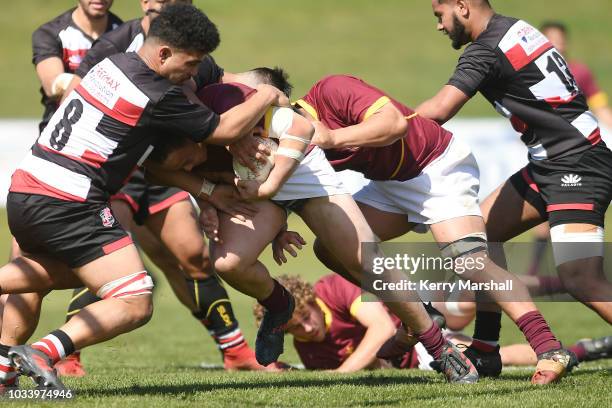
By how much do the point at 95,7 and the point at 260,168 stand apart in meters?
2.60

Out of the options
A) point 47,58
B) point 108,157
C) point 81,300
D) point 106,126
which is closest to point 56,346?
point 108,157

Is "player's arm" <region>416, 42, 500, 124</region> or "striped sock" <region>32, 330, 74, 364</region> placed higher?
"player's arm" <region>416, 42, 500, 124</region>

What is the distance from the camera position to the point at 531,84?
6.70 metres

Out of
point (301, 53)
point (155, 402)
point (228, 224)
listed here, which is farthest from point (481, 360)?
point (301, 53)

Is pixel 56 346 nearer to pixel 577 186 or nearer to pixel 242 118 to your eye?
pixel 242 118

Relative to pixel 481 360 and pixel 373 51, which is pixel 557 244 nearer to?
pixel 481 360

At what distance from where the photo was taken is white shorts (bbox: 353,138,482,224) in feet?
21.5

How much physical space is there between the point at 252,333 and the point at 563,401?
18.5 feet

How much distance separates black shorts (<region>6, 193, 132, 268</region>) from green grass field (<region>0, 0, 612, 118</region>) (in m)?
22.3

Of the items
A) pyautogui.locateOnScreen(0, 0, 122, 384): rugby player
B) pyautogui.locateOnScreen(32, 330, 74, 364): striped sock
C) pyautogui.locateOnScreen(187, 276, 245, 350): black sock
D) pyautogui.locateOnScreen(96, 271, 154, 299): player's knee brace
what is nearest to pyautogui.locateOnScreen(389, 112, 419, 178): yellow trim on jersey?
pyautogui.locateOnScreen(96, 271, 154, 299): player's knee brace

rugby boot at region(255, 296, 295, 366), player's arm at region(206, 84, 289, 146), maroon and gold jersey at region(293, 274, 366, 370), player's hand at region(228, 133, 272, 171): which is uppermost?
player's arm at region(206, 84, 289, 146)

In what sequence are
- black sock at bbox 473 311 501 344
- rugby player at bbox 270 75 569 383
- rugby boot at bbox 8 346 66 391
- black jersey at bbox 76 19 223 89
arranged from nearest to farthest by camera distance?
rugby boot at bbox 8 346 66 391 → rugby player at bbox 270 75 569 383 → black sock at bbox 473 311 501 344 → black jersey at bbox 76 19 223 89

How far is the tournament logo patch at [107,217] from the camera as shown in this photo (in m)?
5.59

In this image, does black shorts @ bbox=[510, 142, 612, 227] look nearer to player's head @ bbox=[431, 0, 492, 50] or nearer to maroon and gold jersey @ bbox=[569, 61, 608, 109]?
player's head @ bbox=[431, 0, 492, 50]
